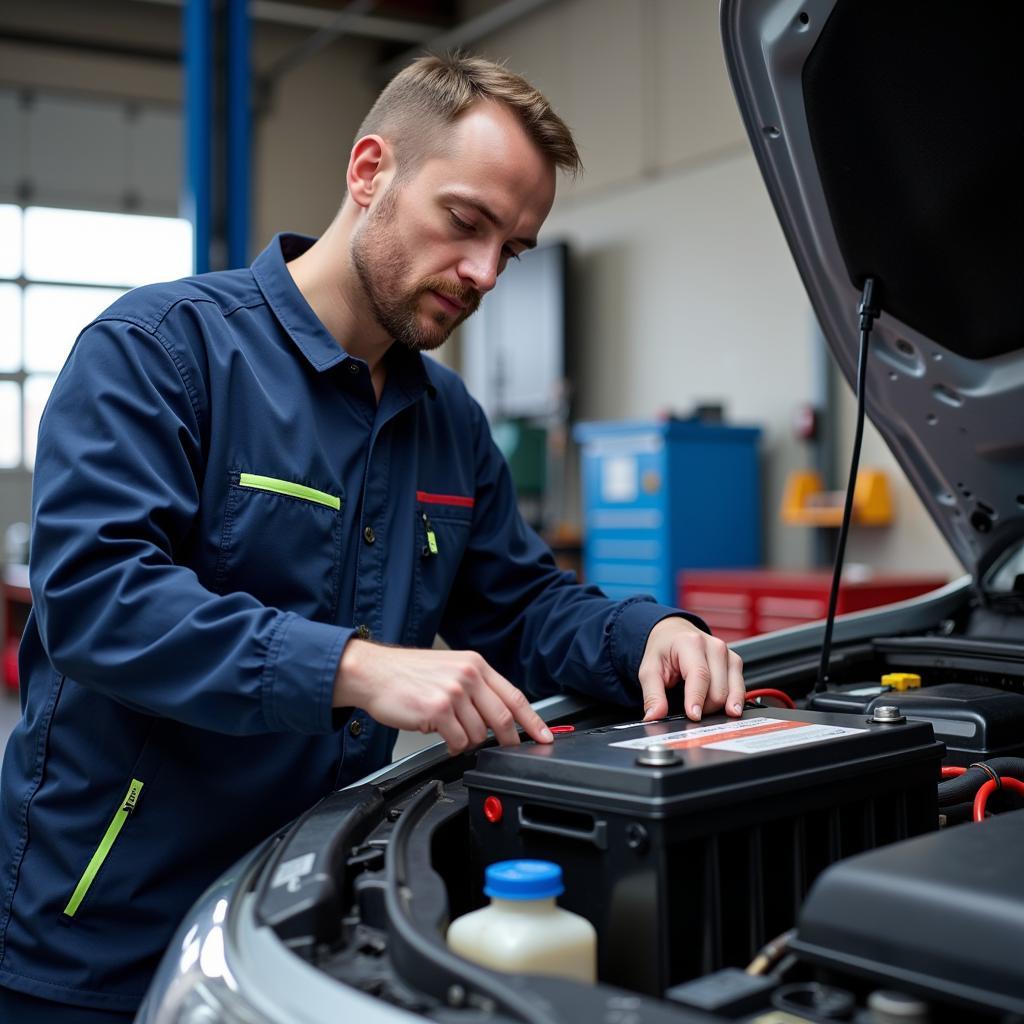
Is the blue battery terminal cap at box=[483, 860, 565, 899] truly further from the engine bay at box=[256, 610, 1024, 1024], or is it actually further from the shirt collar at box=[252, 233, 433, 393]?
the shirt collar at box=[252, 233, 433, 393]

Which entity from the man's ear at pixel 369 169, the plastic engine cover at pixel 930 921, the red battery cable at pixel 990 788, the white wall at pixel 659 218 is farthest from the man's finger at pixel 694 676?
the white wall at pixel 659 218

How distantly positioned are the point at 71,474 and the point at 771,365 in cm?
458

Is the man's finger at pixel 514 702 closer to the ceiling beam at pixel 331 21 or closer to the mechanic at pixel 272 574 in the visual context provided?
the mechanic at pixel 272 574

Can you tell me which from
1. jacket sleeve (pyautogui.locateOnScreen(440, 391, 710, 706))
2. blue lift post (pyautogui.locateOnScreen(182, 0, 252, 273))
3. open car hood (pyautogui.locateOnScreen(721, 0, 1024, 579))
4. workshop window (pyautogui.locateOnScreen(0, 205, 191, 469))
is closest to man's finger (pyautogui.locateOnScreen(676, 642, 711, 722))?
jacket sleeve (pyautogui.locateOnScreen(440, 391, 710, 706))

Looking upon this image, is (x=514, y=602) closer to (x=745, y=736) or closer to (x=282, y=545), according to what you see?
(x=282, y=545)

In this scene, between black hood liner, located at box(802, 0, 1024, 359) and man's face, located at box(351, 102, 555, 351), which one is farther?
man's face, located at box(351, 102, 555, 351)

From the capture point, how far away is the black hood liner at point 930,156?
103cm

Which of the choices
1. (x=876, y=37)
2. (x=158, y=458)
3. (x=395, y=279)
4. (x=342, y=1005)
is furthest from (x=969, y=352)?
(x=342, y=1005)

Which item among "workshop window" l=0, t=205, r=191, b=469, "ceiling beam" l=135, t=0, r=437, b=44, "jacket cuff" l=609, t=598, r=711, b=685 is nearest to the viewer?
"jacket cuff" l=609, t=598, r=711, b=685

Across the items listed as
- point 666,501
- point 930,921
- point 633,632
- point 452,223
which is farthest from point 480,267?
point 666,501

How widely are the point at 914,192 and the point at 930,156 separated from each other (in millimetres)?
44

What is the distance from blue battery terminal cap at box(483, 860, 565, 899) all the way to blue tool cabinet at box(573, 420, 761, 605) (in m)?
4.20

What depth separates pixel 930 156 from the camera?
1128 mm

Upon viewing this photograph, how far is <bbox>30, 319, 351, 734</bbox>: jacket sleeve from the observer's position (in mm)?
876
